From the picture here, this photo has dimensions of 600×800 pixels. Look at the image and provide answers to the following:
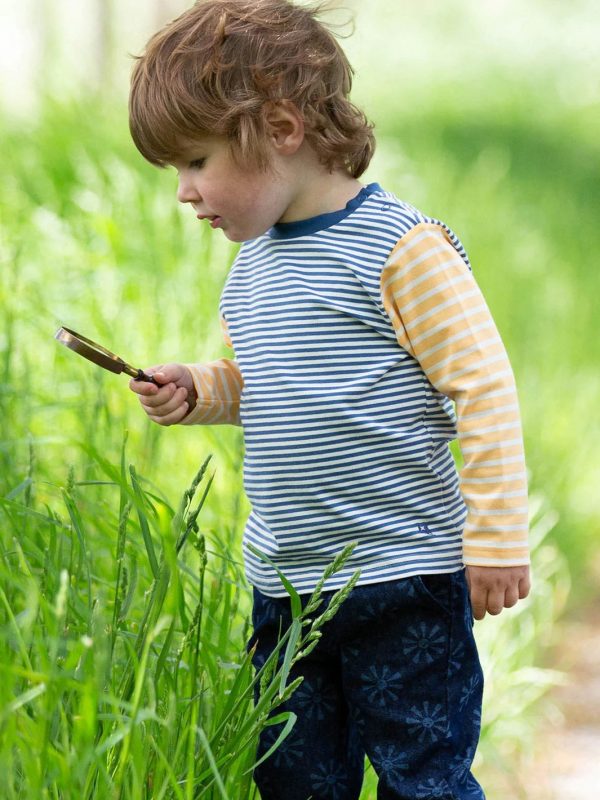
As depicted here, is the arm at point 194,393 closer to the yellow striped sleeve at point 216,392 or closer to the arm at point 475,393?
the yellow striped sleeve at point 216,392

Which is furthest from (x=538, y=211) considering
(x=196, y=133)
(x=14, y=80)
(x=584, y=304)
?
(x=196, y=133)

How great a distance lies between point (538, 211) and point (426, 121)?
2.47 meters

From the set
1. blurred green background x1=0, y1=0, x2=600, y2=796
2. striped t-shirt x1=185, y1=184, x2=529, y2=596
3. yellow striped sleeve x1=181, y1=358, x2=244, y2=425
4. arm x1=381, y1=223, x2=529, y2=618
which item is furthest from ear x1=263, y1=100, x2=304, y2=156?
blurred green background x1=0, y1=0, x2=600, y2=796

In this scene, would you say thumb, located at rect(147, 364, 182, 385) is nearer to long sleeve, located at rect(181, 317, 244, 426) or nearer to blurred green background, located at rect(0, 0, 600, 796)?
long sleeve, located at rect(181, 317, 244, 426)

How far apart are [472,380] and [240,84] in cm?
52

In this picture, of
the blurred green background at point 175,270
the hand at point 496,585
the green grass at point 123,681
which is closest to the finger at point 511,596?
the hand at point 496,585

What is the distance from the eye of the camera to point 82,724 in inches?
47.0

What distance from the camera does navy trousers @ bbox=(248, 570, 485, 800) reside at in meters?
1.75

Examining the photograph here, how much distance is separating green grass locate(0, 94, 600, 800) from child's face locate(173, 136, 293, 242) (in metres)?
0.34

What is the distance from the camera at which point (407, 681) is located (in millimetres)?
1759

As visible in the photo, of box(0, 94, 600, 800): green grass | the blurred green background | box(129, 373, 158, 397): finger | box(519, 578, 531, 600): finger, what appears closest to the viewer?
box(0, 94, 600, 800): green grass

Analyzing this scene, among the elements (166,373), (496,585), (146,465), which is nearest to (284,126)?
(166,373)

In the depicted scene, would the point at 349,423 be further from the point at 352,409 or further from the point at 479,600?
the point at 479,600

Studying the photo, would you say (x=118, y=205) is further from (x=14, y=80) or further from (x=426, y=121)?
(x=426, y=121)
